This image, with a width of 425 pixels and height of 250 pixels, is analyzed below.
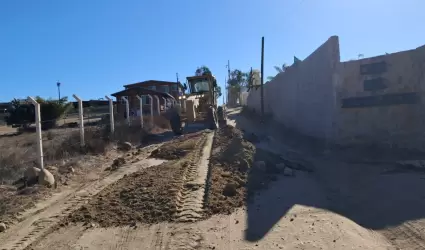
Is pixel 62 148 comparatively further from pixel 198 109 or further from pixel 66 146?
pixel 198 109

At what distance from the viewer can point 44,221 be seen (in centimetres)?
569

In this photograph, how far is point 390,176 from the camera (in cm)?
852

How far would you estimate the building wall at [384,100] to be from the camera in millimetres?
10727

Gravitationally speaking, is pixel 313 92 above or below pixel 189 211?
above

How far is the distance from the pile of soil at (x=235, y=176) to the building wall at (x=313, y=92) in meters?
2.64

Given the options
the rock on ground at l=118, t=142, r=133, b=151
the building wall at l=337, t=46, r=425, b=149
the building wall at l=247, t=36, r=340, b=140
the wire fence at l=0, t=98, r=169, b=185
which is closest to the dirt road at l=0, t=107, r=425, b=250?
the wire fence at l=0, t=98, r=169, b=185

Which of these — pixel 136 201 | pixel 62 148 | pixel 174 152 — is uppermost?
pixel 62 148

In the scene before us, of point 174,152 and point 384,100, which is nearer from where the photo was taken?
point 384,100

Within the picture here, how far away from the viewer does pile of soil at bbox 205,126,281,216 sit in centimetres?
633

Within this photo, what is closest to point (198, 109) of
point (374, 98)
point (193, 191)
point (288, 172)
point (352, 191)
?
point (374, 98)

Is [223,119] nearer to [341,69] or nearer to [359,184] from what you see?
[341,69]

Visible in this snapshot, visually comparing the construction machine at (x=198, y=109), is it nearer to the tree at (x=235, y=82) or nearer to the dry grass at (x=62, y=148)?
the dry grass at (x=62, y=148)

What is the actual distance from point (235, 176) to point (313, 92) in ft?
22.9

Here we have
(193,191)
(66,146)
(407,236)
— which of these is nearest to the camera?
(407,236)
